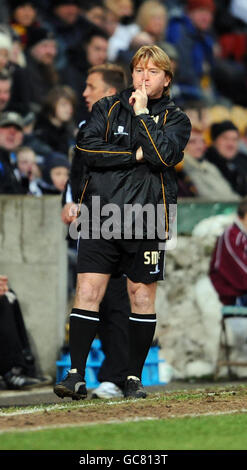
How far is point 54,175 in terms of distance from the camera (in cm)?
1209

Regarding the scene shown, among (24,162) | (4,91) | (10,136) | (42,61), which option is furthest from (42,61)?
(24,162)

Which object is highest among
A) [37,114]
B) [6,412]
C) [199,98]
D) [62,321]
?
[199,98]

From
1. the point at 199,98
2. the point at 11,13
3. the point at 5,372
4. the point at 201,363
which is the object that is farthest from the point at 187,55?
the point at 5,372

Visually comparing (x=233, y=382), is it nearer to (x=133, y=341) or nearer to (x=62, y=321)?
(x=62, y=321)

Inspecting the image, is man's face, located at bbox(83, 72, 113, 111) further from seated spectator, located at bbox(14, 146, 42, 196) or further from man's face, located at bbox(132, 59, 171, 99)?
seated spectator, located at bbox(14, 146, 42, 196)

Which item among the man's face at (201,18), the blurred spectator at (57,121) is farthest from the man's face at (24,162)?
the man's face at (201,18)

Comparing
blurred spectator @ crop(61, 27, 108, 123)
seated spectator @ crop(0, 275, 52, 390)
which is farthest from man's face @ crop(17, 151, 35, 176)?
blurred spectator @ crop(61, 27, 108, 123)

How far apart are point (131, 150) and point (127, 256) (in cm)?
71

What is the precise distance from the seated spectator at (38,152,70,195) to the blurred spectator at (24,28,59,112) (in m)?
3.05

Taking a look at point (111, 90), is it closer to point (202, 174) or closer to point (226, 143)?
point (202, 174)

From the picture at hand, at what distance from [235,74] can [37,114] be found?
22.6ft

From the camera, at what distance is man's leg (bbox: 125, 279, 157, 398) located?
25.7ft

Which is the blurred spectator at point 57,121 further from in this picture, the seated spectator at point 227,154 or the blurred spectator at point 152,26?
the blurred spectator at point 152,26

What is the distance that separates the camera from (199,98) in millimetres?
18094
